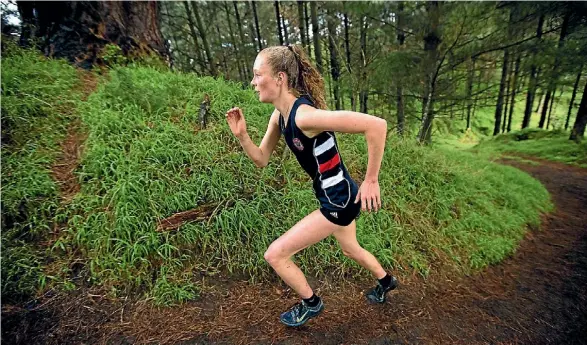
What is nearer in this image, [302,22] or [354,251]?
[354,251]

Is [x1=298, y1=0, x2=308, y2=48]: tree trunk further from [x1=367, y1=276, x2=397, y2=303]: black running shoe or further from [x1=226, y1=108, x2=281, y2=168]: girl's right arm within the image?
[x1=367, y1=276, x2=397, y2=303]: black running shoe

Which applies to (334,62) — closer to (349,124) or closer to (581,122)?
(349,124)

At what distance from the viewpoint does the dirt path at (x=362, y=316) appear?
2223mm

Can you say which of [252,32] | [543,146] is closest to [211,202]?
[252,32]

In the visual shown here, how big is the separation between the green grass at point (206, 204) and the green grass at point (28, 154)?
0.05 meters

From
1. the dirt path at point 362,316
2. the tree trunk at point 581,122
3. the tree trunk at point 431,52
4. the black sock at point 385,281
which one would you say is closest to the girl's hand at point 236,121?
the dirt path at point 362,316

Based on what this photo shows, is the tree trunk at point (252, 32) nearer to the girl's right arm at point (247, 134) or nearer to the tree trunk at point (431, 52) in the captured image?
the tree trunk at point (431, 52)

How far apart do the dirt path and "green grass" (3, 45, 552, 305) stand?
18cm

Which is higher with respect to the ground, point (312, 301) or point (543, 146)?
point (312, 301)

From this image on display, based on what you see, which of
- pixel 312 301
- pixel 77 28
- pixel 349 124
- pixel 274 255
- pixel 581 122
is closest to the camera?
pixel 349 124

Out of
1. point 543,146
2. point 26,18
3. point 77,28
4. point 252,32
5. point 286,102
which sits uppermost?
point 252,32

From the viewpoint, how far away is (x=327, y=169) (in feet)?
6.09

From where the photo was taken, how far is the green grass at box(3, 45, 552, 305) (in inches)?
103

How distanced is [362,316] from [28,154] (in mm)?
3632
